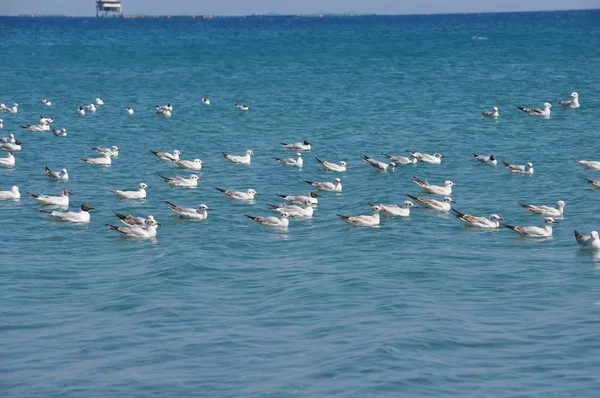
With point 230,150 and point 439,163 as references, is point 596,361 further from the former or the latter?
point 230,150

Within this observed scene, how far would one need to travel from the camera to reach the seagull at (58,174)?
31.3 m

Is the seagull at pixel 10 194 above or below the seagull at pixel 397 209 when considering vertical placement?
below

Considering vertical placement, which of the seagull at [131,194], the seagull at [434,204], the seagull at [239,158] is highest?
the seagull at [434,204]

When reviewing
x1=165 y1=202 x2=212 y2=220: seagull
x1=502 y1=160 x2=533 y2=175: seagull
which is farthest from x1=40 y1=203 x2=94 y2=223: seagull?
x1=502 y1=160 x2=533 y2=175: seagull

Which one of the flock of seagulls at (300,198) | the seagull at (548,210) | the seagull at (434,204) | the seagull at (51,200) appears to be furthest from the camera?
the seagull at (51,200)

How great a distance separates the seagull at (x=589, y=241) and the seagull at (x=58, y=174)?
1556 cm

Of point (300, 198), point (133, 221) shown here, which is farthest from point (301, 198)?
point (133, 221)

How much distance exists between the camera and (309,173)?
3312 centimetres

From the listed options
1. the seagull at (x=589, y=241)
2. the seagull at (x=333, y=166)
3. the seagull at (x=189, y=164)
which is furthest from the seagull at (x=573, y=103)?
the seagull at (x=589, y=241)

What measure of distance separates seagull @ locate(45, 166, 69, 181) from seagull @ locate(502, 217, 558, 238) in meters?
13.8

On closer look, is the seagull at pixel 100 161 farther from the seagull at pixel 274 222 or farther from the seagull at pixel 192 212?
the seagull at pixel 274 222

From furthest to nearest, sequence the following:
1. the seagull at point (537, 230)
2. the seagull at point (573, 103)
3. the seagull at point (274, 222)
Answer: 1. the seagull at point (573, 103)
2. the seagull at point (274, 222)
3. the seagull at point (537, 230)

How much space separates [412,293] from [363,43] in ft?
304

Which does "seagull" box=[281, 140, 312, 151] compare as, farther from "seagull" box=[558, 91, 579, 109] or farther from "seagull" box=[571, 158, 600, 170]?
"seagull" box=[558, 91, 579, 109]
